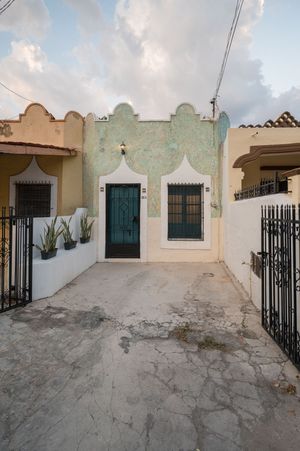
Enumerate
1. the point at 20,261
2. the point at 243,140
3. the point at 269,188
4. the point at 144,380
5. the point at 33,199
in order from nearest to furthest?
the point at 144,380
the point at 269,188
the point at 20,261
the point at 243,140
the point at 33,199

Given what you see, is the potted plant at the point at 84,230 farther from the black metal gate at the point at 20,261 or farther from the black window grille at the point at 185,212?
the black metal gate at the point at 20,261

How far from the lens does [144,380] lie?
2.71m

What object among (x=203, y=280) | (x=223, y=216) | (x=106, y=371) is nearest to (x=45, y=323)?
(x=106, y=371)

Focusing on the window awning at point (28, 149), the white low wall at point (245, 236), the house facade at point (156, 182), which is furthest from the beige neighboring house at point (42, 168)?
the white low wall at point (245, 236)

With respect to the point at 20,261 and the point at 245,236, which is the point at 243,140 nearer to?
the point at 245,236

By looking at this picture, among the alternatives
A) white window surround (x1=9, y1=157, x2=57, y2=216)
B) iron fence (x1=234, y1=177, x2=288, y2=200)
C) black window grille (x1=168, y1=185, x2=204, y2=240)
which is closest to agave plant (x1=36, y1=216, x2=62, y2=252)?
white window surround (x1=9, y1=157, x2=57, y2=216)

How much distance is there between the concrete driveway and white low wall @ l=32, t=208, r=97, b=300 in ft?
1.41

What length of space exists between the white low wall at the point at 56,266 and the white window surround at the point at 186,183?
105 inches

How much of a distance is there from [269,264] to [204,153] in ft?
19.6

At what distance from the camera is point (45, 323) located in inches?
162

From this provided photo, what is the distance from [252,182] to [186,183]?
2287mm

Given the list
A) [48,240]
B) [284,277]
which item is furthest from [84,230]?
[284,277]

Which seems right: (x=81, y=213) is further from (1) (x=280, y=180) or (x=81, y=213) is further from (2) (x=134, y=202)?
(1) (x=280, y=180)

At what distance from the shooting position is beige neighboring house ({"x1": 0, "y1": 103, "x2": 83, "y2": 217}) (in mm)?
8570
